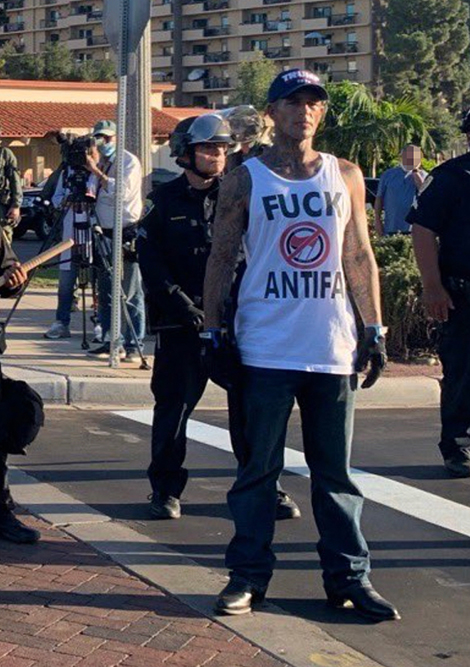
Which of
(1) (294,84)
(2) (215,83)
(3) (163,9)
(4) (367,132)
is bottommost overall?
(1) (294,84)

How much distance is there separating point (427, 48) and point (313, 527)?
95.0 meters

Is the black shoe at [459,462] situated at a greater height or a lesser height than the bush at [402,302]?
lesser

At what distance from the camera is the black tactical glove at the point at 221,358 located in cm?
529

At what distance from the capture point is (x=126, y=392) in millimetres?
10336

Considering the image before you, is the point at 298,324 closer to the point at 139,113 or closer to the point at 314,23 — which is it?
the point at 139,113

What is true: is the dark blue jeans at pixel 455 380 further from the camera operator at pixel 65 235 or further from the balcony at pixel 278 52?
the balcony at pixel 278 52

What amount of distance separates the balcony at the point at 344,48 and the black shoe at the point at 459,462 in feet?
354

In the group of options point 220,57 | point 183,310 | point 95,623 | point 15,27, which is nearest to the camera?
point 95,623

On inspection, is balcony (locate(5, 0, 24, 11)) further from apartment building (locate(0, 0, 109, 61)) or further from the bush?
the bush

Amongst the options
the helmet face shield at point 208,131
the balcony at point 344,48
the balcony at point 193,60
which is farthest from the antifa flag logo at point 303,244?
the balcony at point 193,60

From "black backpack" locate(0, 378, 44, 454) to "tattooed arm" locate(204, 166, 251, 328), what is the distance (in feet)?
4.15

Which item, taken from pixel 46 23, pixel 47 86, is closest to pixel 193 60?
pixel 46 23

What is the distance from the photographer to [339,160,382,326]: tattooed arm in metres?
5.37

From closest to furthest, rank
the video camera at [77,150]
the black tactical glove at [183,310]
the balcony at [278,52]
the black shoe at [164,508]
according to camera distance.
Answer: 1. the black tactical glove at [183,310]
2. the black shoe at [164,508]
3. the video camera at [77,150]
4. the balcony at [278,52]
